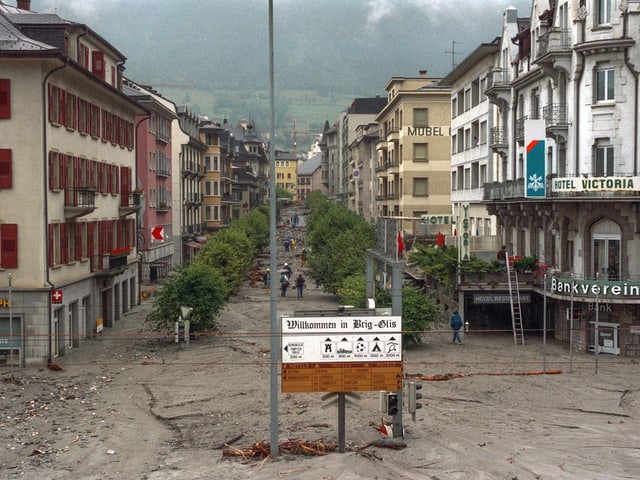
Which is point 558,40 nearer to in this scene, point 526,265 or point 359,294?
point 526,265

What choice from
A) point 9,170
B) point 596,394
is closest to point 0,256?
point 9,170

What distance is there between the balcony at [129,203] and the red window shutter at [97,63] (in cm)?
877

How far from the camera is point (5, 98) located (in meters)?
36.2

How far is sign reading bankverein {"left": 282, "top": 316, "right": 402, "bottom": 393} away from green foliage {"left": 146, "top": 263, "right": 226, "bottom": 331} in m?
22.1

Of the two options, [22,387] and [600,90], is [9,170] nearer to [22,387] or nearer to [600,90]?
[22,387]

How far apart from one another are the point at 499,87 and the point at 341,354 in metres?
36.0

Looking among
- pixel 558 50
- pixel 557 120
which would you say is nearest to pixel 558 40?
pixel 558 50

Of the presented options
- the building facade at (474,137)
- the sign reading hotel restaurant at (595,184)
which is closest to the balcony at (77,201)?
the sign reading hotel restaurant at (595,184)

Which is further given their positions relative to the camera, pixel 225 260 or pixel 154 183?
pixel 154 183

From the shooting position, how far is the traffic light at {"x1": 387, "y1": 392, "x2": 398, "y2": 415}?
22.9 metres

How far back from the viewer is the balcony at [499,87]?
53.9 metres

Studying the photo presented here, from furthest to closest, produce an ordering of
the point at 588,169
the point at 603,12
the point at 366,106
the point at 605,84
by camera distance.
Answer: the point at 366,106, the point at 588,169, the point at 605,84, the point at 603,12

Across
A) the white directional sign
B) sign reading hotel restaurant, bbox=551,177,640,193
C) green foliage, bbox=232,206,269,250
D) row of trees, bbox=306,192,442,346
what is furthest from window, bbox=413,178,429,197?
the white directional sign

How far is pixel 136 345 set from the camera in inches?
1703
